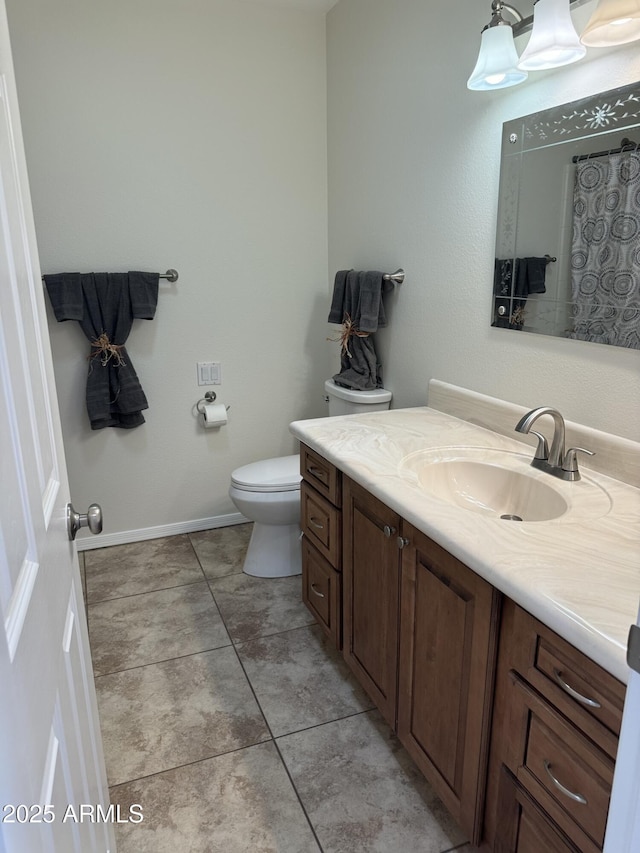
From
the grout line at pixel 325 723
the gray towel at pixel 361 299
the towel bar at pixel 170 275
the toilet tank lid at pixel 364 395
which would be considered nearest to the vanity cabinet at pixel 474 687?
the grout line at pixel 325 723

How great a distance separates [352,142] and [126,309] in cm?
129

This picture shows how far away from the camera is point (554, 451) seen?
1.61 meters

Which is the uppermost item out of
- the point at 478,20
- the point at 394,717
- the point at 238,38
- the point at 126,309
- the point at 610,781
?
the point at 238,38

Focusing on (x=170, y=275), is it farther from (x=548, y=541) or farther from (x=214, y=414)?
(x=548, y=541)

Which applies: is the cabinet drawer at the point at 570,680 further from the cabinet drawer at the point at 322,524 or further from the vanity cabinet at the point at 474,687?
the cabinet drawer at the point at 322,524

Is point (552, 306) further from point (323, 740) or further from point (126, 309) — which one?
point (126, 309)

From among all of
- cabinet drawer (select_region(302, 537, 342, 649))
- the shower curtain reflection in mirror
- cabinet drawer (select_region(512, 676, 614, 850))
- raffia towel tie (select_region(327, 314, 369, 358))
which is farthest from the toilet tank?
cabinet drawer (select_region(512, 676, 614, 850))

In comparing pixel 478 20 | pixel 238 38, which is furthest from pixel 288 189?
pixel 478 20

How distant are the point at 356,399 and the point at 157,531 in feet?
4.35

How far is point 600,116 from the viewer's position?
58.8 inches

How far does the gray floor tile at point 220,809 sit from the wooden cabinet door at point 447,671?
1.23 feet

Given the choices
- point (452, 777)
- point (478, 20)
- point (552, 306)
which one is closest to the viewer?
point (452, 777)

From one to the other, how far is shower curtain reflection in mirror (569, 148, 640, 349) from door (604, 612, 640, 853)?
107 cm

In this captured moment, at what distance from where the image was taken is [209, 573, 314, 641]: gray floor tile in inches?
93.6
